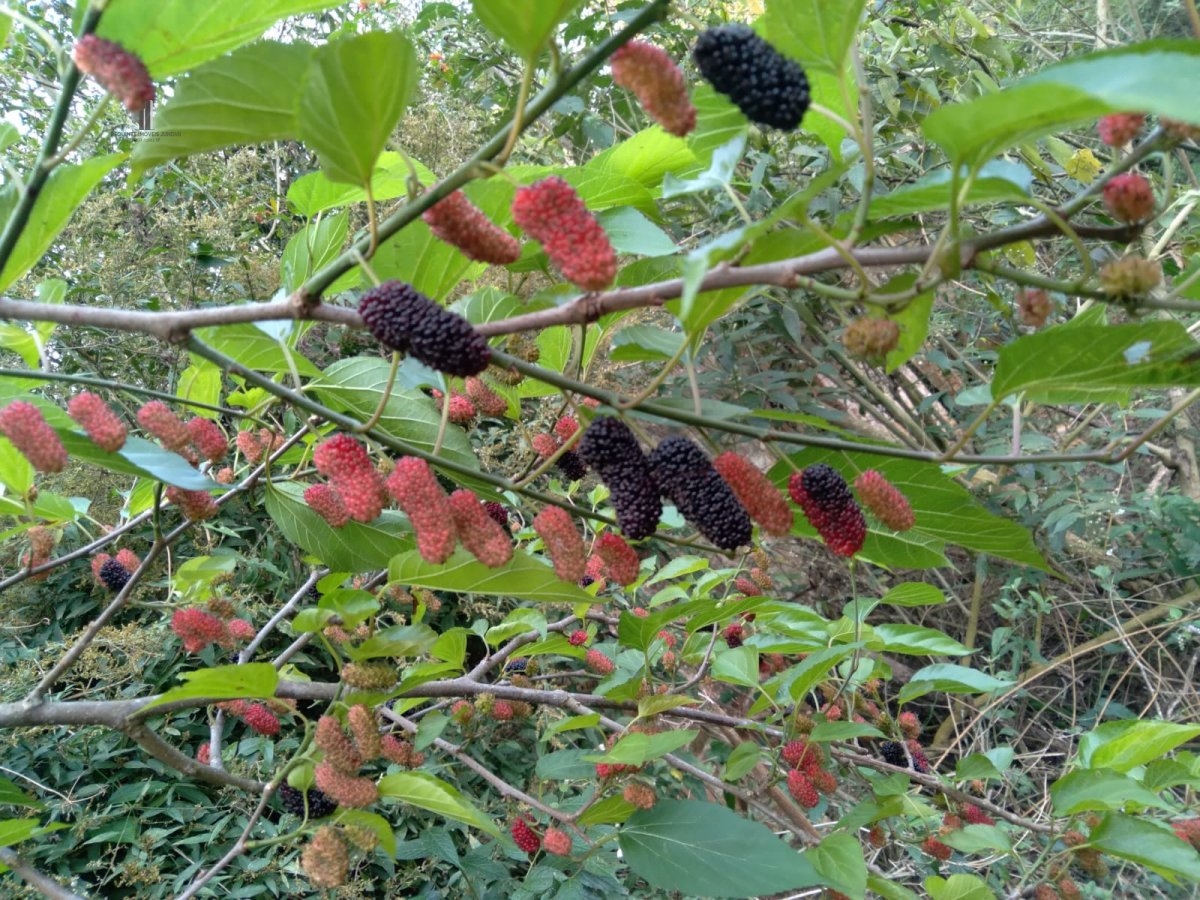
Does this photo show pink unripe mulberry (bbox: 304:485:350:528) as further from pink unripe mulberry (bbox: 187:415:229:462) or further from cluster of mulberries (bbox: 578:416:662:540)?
cluster of mulberries (bbox: 578:416:662:540)

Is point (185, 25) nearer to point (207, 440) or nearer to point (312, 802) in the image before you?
point (207, 440)

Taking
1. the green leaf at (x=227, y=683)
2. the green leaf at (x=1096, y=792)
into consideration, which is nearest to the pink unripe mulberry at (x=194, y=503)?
the green leaf at (x=227, y=683)

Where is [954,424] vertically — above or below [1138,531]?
above

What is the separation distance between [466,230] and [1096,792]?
93cm

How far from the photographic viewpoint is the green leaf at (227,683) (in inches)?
24.4

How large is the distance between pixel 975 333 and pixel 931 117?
7.62ft

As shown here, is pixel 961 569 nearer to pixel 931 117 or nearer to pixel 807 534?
pixel 807 534

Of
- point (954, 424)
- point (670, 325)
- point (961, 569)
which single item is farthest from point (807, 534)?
point (961, 569)

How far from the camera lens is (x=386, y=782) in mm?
762

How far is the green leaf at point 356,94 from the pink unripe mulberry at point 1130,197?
15.0 inches

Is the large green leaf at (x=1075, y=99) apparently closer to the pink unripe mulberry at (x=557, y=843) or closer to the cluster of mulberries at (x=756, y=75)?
the cluster of mulberries at (x=756, y=75)

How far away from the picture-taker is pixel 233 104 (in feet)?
1.51

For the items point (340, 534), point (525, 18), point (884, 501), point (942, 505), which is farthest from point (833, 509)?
Result: point (340, 534)

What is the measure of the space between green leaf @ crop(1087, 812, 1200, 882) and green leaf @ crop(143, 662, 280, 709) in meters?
0.90
